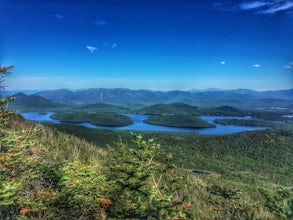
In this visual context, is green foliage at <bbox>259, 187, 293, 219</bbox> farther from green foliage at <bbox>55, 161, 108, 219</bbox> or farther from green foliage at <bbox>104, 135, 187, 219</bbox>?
green foliage at <bbox>55, 161, 108, 219</bbox>

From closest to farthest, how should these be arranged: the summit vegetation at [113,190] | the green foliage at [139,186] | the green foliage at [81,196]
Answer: the green foliage at [139,186], the summit vegetation at [113,190], the green foliage at [81,196]

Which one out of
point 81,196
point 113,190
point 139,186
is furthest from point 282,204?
point 81,196

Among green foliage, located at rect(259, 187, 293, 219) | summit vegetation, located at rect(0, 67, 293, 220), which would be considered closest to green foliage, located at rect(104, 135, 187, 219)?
summit vegetation, located at rect(0, 67, 293, 220)

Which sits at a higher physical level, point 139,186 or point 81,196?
point 139,186

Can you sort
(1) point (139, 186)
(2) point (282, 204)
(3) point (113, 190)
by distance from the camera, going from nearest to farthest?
(1) point (139, 186) < (2) point (282, 204) < (3) point (113, 190)

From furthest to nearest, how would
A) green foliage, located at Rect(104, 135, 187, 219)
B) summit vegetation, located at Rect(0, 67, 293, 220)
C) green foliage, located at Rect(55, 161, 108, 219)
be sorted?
1. green foliage, located at Rect(55, 161, 108, 219)
2. summit vegetation, located at Rect(0, 67, 293, 220)
3. green foliage, located at Rect(104, 135, 187, 219)

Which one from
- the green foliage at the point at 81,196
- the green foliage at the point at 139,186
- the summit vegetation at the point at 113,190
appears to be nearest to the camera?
the green foliage at the point at 139,186

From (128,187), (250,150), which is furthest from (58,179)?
(250,150)

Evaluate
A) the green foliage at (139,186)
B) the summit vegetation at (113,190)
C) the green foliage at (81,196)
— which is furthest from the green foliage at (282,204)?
the green foliage at (81,196)

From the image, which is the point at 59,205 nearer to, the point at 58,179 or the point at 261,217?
the point at 58,179

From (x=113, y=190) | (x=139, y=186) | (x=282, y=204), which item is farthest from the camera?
(x=113, y=190)

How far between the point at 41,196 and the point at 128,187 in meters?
1.56

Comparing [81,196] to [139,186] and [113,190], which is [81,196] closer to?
[113,190]

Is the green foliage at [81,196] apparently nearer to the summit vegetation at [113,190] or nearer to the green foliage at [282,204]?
the summit vegetation at [113,190]
